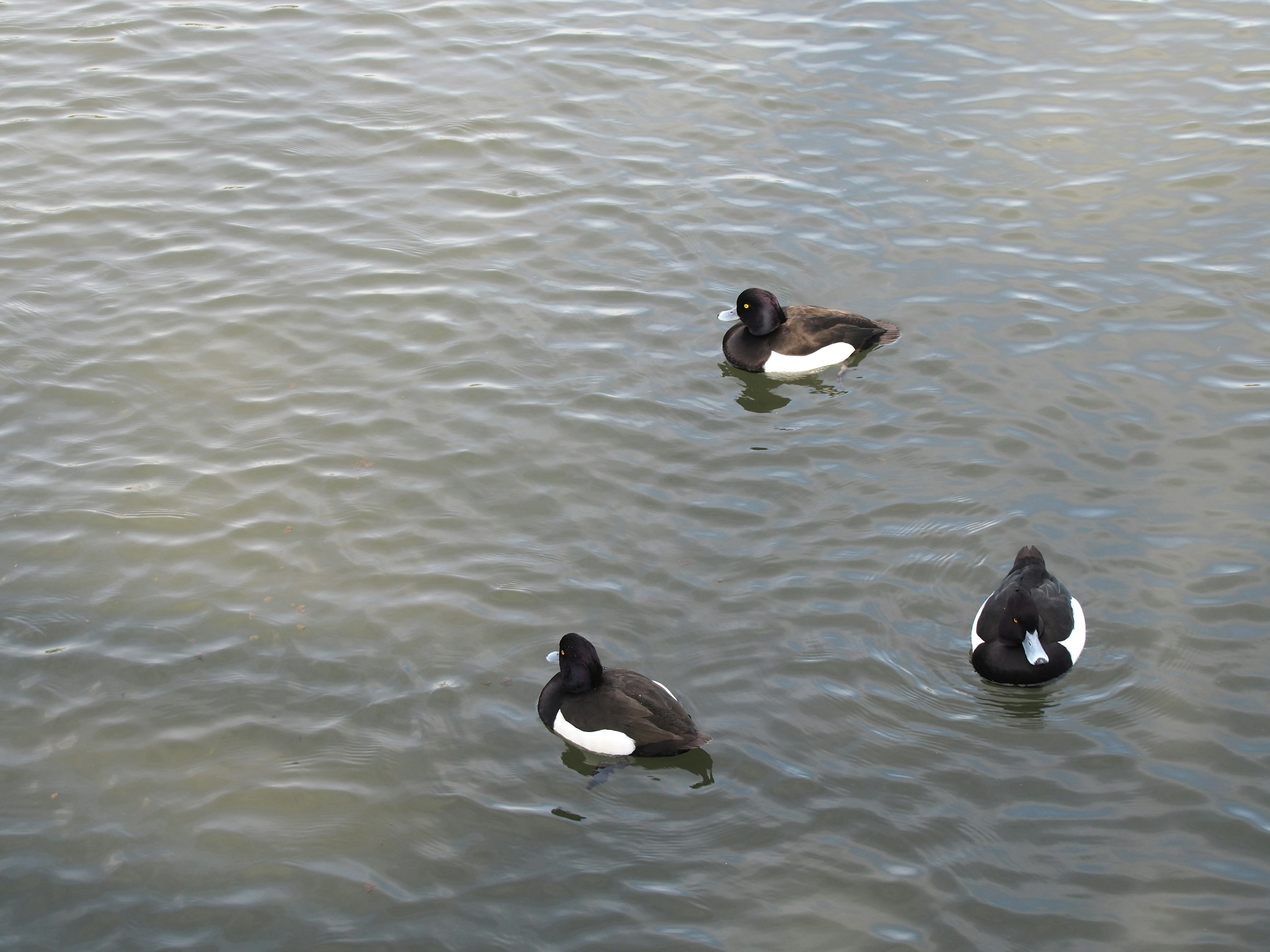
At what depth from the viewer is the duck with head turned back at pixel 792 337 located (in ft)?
33.5

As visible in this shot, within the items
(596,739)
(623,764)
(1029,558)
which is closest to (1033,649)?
(1029,558)

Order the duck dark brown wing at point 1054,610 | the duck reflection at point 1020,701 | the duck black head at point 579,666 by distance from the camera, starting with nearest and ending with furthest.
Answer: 1. the duck black head at point 579,666
2. the duck reflection at point 1020,701
3. the duck dark brown wing at point 1054,610

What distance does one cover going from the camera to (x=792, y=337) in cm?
1025

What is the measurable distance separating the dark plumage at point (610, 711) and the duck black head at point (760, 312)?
3.99 metres

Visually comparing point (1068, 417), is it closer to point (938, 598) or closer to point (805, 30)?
point (938, 598)

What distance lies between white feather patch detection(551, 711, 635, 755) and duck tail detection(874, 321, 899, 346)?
4.70 m

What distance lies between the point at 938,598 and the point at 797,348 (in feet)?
9.63

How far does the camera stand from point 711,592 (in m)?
8.16

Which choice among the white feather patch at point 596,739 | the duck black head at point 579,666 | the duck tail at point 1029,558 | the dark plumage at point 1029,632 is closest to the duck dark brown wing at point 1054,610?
the dark plumage at point 1029,632

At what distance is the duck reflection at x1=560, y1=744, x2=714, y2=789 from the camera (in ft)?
23.2

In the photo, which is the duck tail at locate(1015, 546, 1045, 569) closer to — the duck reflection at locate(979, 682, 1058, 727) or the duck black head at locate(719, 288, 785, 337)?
the duck reflection at locate(979, 682, 1058, 727)

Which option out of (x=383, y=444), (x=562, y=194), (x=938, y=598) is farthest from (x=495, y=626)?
(x=562, y=194)

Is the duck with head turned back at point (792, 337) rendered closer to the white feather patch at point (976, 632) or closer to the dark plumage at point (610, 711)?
the white feather patch at point (976, 632)

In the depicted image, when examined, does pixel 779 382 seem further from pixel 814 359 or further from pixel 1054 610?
pixel 1054 610
